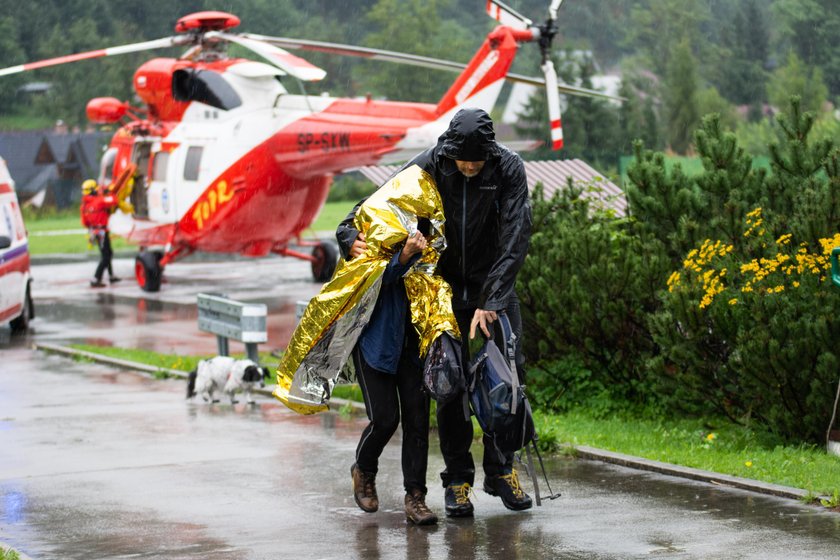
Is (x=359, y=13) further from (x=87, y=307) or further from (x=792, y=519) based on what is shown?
(x=792, y=519)

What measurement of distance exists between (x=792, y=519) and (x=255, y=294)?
16.4 metres

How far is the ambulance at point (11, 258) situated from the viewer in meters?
17.2

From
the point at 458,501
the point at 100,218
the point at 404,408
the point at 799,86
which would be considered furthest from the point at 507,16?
the point at 799,86

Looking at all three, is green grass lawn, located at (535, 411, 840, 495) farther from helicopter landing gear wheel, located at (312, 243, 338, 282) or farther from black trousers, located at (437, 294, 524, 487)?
helicopter landing gear wheel, located at (312, 243, 338, 282)

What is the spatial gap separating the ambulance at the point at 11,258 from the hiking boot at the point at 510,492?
10327 millimetres

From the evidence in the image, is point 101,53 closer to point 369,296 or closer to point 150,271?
point 150,271

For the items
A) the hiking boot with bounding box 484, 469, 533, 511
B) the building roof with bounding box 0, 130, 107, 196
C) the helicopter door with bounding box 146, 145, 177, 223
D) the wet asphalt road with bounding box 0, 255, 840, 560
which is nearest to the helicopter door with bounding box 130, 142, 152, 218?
the helicopter door with bounding box 146, 145, 177, 223

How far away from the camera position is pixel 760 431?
31.7 feet

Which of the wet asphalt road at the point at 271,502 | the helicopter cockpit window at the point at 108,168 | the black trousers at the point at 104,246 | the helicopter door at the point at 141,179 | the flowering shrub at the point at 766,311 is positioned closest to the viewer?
the wet asphalt road at the point at 271,502

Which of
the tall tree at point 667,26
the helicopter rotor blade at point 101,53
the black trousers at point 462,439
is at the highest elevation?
the tall tree at point 667,26

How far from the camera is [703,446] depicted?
9.53 meters

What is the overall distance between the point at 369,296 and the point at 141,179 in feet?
62.7

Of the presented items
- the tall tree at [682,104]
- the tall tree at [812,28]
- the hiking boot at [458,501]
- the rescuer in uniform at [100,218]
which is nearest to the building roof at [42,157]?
the tall tree at [682,104]

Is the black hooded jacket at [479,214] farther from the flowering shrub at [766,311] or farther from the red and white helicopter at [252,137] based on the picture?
the red and white helicopter at [252,137]
